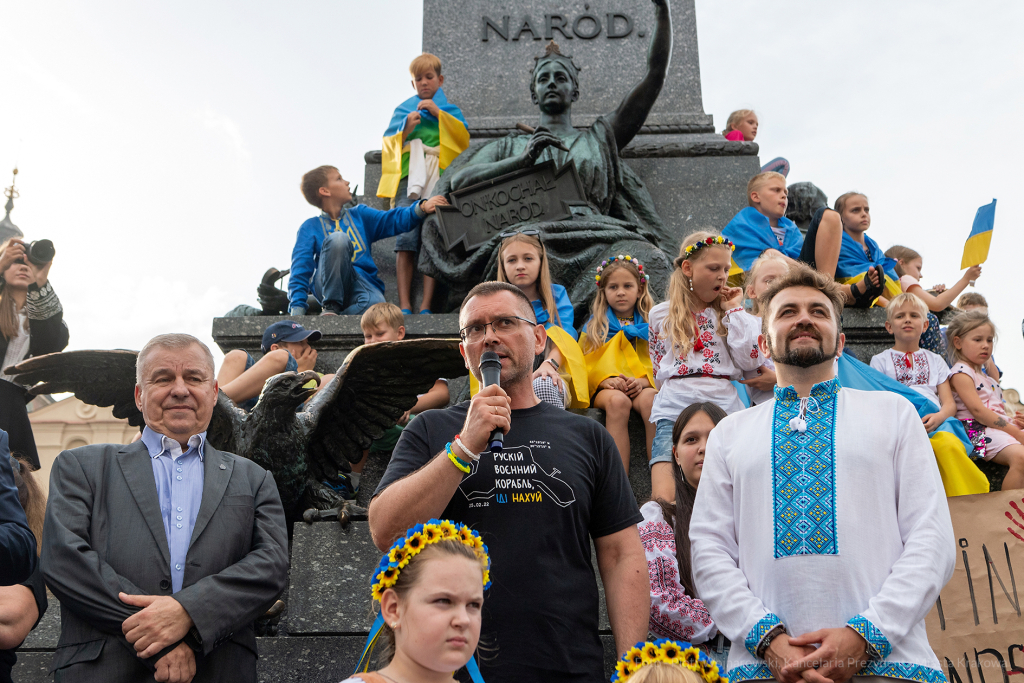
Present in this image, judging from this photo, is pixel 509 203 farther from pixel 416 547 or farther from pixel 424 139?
pixel 416 547

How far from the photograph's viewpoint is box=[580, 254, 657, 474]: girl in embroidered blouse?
201 inches

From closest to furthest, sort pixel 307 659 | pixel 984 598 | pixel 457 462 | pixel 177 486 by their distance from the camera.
Answer: 1. pixel 457 462
2. pixel 177 486
3. pixel 307 659
4. pixel 984 598

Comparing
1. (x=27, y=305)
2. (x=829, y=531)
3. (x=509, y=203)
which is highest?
(x=509, y=203)

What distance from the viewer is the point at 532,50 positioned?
1033 cm

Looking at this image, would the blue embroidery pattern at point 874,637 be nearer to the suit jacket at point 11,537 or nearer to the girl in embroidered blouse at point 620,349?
the suit jacket at point 11,537

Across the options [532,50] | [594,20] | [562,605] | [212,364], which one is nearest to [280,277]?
[532,50]

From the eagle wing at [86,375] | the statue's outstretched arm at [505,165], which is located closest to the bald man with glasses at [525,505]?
the eagle wing at [86,375]

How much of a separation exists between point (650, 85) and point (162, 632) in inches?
260

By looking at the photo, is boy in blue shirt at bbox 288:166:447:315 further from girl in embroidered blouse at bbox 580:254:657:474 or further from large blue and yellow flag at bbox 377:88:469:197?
girl in embroidered blouse at bbox 580:254:657:474

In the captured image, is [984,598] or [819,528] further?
[984,598]

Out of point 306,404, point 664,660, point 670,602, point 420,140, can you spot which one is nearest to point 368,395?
point 306,404

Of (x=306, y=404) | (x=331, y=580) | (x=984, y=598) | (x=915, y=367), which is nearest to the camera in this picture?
(x=984, y=598)

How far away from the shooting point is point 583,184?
813cm

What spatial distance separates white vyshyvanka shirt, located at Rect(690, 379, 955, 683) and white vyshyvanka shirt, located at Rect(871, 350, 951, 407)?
129 inches
